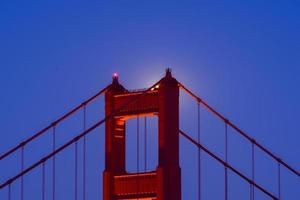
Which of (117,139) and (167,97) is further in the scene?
(117,139)

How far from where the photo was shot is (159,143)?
42.2 meters

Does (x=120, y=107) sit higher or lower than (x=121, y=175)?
higher

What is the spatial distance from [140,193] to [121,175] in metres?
2.24

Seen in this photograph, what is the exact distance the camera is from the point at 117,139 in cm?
4550

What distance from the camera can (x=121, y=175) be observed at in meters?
44.5

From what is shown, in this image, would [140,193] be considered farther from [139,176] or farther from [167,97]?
[167,97]

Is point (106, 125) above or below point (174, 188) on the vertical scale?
above

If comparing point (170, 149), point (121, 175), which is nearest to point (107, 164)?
point (121, 175)

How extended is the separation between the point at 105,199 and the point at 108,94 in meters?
4.31

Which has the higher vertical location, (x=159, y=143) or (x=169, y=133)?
(x=169, y=133)

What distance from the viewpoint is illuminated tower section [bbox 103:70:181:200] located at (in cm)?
4162

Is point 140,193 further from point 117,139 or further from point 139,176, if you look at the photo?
point 117,139

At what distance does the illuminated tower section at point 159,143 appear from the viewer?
41.6 metres

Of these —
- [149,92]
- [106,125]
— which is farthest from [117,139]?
[149,92]
